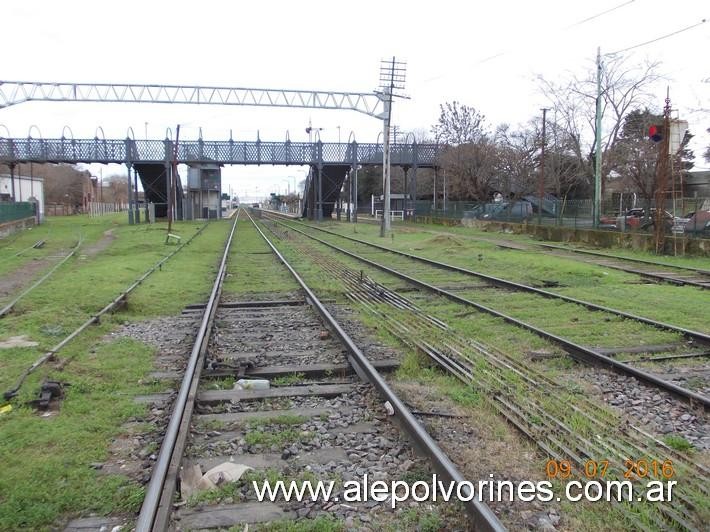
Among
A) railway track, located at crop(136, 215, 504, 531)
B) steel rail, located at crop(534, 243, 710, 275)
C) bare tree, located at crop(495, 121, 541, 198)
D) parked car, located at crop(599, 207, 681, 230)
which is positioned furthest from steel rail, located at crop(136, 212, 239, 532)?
bare tree, located at crop(495, 121, 541, 198)

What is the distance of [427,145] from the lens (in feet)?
168

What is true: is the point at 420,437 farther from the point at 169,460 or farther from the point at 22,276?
the point at 22,276

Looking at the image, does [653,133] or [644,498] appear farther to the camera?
[653,133]

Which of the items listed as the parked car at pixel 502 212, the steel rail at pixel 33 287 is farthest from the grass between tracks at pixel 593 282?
the parked car at pixel 502 212

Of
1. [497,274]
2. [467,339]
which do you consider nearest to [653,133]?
[497,274]

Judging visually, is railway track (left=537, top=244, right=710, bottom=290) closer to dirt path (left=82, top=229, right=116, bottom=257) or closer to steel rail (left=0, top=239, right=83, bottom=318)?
steel rail (left=0, top=239, right=83, bottom=318)

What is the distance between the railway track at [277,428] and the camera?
12.3ft

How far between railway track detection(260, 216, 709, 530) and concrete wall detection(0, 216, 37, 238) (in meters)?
31.7

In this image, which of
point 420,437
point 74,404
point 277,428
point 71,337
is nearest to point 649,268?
point 420,437

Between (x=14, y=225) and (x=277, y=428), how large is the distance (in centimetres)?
3785

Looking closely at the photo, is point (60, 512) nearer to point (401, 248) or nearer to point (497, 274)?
point (497, 274)

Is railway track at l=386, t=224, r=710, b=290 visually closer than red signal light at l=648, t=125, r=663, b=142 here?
Yes

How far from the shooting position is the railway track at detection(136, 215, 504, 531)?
3754 millimetres

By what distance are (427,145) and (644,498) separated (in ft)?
161
